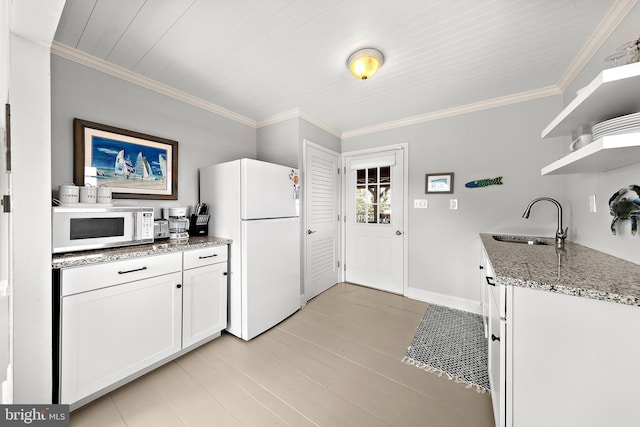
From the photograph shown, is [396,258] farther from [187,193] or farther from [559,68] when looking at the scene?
[187,193]

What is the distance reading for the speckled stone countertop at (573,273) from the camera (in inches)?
32.4

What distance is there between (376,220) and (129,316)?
273cm

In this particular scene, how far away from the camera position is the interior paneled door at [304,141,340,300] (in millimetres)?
2910

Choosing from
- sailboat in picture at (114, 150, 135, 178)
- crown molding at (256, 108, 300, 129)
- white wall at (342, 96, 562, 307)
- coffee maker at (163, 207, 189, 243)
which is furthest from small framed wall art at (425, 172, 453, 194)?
sailboat in picture at (114, 150, 135, 178)

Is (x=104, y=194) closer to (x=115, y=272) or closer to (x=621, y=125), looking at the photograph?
(x=115, y=272)

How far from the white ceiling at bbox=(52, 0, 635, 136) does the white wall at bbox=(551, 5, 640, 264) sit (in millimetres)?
109

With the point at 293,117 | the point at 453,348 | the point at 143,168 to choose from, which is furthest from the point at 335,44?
the point at 453,348

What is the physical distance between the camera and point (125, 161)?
1.97 meters

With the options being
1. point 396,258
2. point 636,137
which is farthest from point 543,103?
point 396,258

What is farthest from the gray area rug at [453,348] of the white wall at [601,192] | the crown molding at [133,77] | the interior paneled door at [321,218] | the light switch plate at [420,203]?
the crown molding at [133,77]

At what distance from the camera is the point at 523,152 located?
2348mm

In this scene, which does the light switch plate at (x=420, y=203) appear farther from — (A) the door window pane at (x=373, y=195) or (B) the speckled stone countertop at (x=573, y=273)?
(B) the speckled stone countertop at (x=573, y=273)

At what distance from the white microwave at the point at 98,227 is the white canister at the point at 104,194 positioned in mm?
110

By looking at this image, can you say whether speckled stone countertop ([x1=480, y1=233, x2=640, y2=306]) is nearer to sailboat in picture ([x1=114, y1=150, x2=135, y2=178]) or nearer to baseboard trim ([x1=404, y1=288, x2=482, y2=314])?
baseboard trim ([x1=404, y1=288, x2=482, y2=314])
